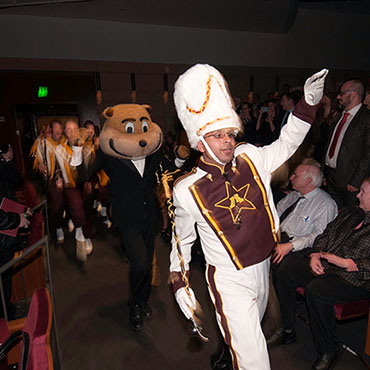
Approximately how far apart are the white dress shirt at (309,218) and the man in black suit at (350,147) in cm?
72

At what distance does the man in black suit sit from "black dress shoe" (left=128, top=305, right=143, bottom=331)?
102 inches

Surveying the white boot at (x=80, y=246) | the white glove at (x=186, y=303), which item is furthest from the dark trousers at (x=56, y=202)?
the white glove at (x=186, y=303)

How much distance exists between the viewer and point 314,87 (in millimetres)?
1866

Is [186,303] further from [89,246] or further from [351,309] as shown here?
[89,246]

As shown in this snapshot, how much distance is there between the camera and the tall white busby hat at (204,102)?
1.87 m

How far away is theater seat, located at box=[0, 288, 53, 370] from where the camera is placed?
1352 mm

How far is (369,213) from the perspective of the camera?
2561 mm

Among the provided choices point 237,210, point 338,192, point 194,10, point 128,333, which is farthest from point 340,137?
point 194,10

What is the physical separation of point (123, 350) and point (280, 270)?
1580mm

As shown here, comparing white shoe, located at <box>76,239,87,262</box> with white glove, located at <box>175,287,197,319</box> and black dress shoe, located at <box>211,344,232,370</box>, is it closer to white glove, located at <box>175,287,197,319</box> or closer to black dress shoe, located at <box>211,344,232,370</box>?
black dress shoe, located at <box>211,344,232,370</box>

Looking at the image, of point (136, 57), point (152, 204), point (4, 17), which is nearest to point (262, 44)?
point (136, 57)

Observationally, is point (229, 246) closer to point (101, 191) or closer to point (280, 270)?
point (280, 270)

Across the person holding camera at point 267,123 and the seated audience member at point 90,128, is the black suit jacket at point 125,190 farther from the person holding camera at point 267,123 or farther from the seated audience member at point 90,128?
the person holding camera at point 267,123

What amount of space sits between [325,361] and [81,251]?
12.1ft
